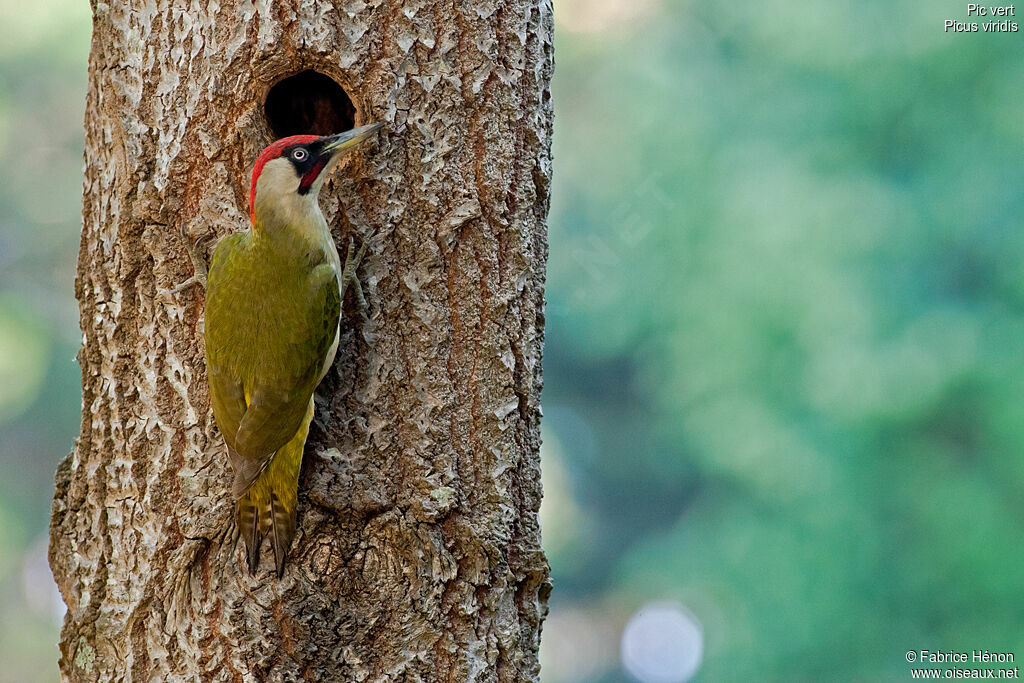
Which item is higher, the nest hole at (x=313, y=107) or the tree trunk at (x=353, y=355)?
the nest hole at (x=313, y=107)

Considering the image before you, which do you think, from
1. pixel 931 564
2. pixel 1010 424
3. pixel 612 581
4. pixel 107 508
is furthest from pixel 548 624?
pixel 107 508

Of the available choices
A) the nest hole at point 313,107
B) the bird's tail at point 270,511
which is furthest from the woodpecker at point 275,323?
the nest hole at point 313,107

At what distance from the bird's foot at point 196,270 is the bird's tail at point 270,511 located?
387 millimetres

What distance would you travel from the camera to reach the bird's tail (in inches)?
77.5

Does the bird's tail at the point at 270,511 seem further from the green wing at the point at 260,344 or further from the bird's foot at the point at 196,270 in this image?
the bird's foot at the point at 196,270

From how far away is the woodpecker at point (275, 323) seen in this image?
1.97 m

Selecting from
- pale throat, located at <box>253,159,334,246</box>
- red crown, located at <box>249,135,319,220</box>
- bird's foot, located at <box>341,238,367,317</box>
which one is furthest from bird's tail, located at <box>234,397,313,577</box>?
red crown, located at <box>249,135,319,220</box>

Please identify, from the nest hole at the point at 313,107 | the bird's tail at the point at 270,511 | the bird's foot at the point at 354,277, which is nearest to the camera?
the bird's tail at the point at 270,511

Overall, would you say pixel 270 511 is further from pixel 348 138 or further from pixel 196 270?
pixel 348 138

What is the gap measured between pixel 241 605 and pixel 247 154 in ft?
2.88

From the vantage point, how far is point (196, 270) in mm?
2113

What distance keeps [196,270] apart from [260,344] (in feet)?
0.69

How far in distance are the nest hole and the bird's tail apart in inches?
30.4

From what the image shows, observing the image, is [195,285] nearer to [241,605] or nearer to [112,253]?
[112,253]
